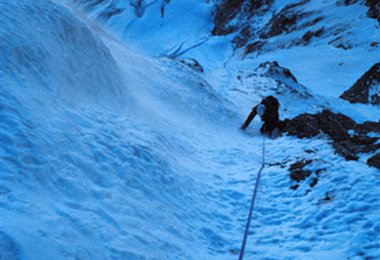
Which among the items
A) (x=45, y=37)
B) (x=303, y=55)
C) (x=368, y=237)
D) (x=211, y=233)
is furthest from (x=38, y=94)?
(x=303, y=55)

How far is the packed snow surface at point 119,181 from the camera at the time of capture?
9.72 ft

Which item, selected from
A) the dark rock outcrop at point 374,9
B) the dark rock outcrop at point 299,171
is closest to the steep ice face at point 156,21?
the dark rock outcrop at point 374,9

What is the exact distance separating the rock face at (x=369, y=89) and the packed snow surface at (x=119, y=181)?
12.0 metres

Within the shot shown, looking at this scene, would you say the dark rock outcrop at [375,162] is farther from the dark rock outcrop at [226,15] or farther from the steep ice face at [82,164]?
the dark rock outcrop at [226,15]

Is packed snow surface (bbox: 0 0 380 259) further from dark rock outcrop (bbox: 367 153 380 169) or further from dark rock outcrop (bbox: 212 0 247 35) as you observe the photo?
dark rock outcrop (bbox: 212 0 247 35)

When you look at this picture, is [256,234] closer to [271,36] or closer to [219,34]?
[271,36]

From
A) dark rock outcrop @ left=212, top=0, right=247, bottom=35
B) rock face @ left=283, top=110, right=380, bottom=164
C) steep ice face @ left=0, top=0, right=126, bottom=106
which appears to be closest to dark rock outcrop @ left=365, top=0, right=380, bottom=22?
dark rock outcrop @ left=212, top=0, right=247, bottom=35

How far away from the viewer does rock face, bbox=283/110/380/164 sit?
7150 millimetres

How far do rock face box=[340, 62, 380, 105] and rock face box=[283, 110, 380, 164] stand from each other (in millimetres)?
6555

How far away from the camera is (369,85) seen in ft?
61.4

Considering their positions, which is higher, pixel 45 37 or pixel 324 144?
pixel 324 144

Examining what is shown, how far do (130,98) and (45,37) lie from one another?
2.63 m

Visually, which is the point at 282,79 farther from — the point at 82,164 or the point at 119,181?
the point at 82,164

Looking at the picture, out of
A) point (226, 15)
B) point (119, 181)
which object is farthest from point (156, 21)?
point (119, 181)
